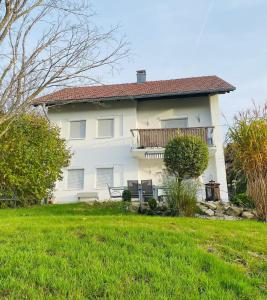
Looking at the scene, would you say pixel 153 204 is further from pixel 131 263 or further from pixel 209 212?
pixel 131 263

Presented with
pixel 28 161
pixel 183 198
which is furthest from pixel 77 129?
pixel 183 198

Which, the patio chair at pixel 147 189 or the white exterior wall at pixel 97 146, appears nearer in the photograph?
the patio chair at pixel 147 189

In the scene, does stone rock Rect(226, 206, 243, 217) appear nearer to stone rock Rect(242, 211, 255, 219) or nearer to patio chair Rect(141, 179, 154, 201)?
stone rock Rect(242, 211, 255, 219)

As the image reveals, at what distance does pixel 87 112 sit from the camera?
21109mm

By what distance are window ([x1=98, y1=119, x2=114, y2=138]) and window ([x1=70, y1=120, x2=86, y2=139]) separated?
1037mm

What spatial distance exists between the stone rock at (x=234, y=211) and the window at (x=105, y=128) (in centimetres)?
1079

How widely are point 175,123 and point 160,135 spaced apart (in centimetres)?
217

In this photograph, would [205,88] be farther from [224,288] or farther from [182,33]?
[224,288]

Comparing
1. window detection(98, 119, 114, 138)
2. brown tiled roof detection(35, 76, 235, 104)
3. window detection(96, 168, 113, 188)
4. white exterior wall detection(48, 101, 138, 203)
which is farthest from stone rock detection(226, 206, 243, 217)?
window detection(98, 119, 114, 138)

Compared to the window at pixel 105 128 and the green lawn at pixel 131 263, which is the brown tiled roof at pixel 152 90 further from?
the green lawn at pixel 131 263

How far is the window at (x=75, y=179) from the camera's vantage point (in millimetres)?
19695

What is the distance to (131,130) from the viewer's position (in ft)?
62.3

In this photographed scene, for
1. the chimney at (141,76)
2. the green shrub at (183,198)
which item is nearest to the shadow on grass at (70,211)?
the green shrub at (183,198)

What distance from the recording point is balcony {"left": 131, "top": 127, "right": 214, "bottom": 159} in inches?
725
